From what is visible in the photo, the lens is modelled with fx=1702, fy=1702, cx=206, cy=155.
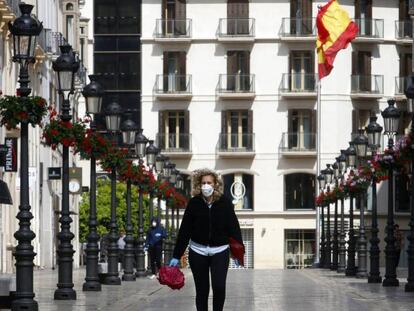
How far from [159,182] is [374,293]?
27937 millimetres

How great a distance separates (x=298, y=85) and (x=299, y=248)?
360 inches

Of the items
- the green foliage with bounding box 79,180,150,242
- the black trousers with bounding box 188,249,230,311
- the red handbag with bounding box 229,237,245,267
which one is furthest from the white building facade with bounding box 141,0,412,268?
the black trousers with bounding box 188,249,230,311

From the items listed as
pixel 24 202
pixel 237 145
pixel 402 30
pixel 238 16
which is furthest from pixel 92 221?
pixel 402 30

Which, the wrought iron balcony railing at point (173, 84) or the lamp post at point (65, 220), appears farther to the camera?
the wrought iron balcony railing at point (173, 84)

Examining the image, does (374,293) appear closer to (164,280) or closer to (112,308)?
(112,308)

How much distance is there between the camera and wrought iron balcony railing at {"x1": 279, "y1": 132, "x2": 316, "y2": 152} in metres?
94.5

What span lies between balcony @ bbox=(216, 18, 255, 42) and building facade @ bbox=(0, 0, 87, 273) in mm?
16977

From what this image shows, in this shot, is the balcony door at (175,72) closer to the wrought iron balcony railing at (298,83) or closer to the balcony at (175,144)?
the balcony at (175,144)

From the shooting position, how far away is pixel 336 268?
6994 cm

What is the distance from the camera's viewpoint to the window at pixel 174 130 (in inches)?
3743

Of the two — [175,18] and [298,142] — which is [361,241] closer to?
[298,142]

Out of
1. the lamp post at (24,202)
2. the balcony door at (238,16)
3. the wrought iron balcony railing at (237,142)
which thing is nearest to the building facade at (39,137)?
the wrought iron balcony railing at (237,142)

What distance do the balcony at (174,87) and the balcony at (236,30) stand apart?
3.08 meters

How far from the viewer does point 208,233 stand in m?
19.9
